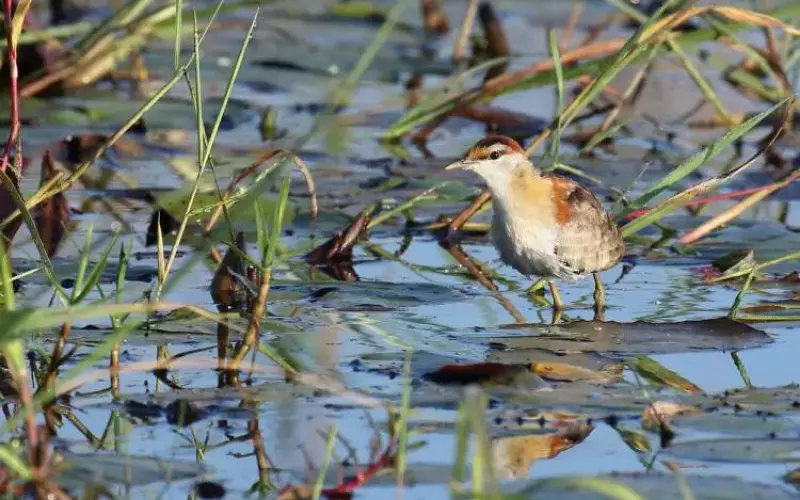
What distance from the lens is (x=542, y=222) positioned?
280 inches

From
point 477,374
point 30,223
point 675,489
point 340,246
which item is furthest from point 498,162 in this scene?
point 675,489

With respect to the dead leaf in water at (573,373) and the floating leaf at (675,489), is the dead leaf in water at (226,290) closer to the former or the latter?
the dead leaf in water at (573,373)

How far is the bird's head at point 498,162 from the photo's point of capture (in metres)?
7.27

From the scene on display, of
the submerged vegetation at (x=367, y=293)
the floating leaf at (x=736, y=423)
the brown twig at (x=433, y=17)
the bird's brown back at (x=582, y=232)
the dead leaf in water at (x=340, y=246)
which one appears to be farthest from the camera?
the brown twig at (x=433, y=17)

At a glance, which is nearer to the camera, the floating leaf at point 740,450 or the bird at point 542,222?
the floating leaf at point 740,450

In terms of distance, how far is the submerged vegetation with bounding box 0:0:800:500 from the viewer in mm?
4672

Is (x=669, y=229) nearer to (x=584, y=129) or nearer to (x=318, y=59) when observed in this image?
(x=584, y=129)

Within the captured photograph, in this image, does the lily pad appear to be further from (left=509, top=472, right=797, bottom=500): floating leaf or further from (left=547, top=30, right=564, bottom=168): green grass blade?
(left=509, top=472, right=797, bottom=500): floating leaf

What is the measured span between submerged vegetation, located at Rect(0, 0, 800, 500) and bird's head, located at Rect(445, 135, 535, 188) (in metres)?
0.33

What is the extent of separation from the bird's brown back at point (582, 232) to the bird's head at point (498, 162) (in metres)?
0.19

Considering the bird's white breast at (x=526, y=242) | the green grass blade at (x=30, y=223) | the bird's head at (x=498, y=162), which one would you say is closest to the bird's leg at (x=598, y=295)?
the bird's white breast at (x=526, y=242)

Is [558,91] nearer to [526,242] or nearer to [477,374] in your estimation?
[526,242]

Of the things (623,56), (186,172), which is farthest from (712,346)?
(186,172)

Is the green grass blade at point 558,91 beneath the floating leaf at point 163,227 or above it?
above
